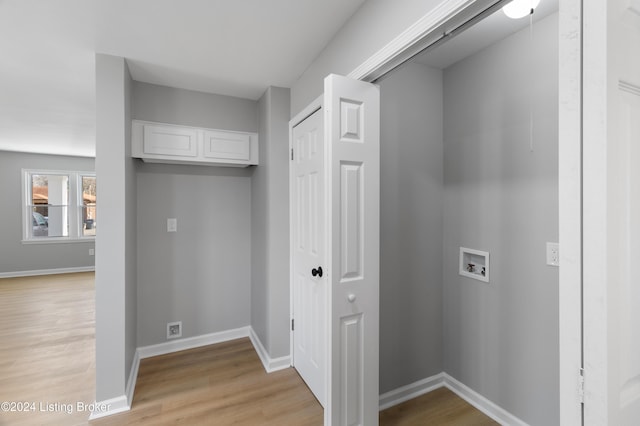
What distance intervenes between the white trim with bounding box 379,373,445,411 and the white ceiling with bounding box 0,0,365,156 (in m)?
2.46

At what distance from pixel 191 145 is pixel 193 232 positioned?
2.80ft

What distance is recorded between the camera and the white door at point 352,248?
4.81 feet

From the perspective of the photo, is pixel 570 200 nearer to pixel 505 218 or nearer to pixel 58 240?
pixel 505 218

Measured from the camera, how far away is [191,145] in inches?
104

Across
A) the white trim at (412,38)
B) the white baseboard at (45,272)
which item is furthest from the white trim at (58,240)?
the white trim at (412,38)

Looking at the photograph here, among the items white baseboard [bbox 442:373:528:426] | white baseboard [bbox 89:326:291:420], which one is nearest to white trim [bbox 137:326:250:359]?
white baseboard [bbox 89:326:291:420]

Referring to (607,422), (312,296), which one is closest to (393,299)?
(312,296)

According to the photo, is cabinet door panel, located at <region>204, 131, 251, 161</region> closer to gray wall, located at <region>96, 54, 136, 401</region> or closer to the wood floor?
gray wall, located at <region>96, 54, 136, 401</region>

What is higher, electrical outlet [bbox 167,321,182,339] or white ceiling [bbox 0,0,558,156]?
white ceiling [bbox 0,0,558,156]

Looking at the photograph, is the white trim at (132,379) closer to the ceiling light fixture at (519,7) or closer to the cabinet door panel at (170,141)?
the cabinet door panel at (170,141)

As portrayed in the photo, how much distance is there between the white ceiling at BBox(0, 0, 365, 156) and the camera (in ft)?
5.23

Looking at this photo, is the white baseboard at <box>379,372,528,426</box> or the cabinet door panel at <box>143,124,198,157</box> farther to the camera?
the cabinet door panel at <box>143,124,198,157</box>

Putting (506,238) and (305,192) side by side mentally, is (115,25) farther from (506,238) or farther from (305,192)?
(506,238)

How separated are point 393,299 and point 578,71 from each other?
173cm
